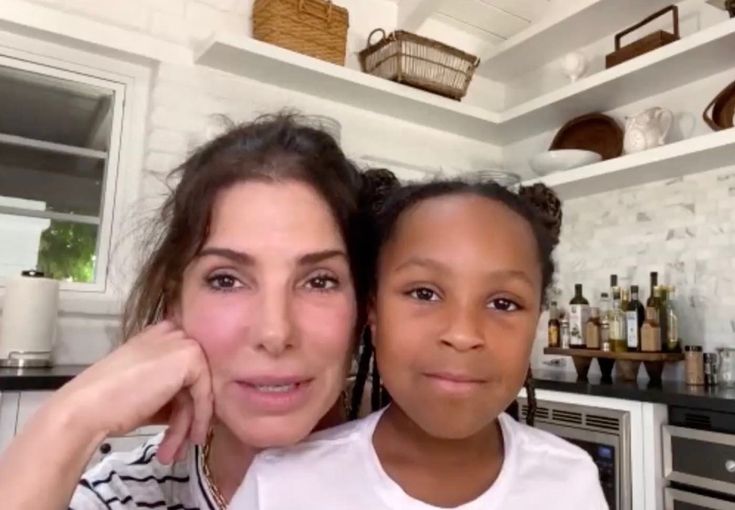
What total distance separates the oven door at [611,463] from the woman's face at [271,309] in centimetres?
160

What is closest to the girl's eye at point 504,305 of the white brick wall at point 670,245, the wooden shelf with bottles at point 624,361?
the wooden shelf with bottles at point 624,361

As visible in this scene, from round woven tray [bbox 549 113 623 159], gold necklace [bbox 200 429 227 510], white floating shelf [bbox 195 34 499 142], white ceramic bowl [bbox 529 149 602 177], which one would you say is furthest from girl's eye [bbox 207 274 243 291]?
round woven tray [bbox 549 113 623 159]

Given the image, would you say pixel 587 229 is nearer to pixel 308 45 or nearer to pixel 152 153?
pixel 308 45

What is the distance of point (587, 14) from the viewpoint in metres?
2.86

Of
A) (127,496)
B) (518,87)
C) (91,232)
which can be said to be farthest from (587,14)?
(127,496)

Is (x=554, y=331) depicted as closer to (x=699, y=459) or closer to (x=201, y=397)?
(x=699, y=459)

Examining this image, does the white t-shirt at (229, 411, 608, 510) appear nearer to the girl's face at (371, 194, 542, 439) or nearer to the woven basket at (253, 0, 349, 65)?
the girl's face at (371, 194, 542, 439)

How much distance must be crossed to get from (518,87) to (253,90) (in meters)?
1.59

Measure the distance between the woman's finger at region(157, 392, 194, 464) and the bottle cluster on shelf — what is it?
2095mm

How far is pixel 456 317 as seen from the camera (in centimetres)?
72

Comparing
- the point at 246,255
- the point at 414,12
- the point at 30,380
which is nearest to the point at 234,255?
the point at 246,255

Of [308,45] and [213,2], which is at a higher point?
[213,2]

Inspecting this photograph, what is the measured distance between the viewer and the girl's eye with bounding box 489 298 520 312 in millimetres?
756

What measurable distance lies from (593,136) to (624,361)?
3.70 feet
